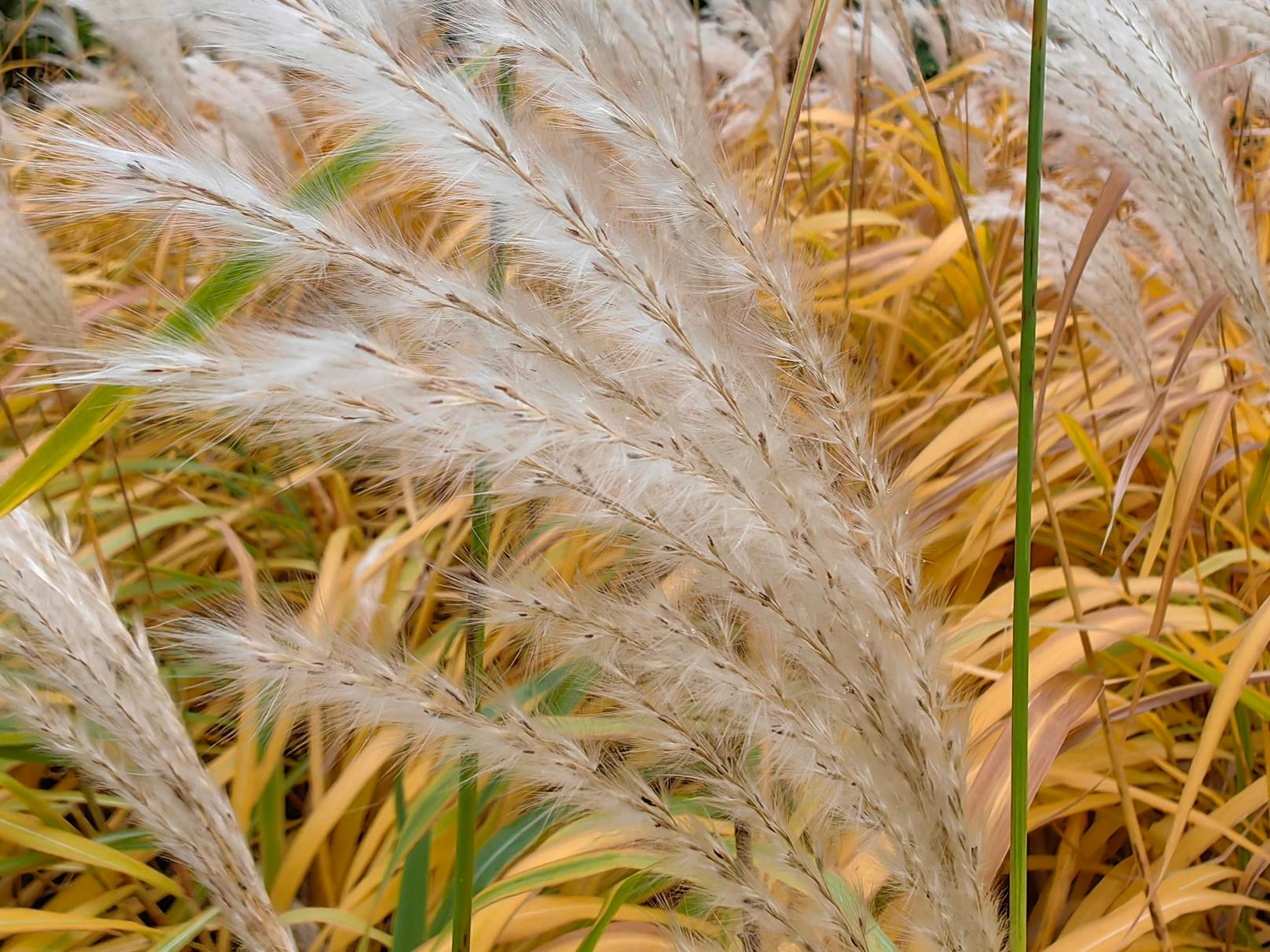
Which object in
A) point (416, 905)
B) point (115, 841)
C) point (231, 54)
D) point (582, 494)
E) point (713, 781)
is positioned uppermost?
point (231, 54)

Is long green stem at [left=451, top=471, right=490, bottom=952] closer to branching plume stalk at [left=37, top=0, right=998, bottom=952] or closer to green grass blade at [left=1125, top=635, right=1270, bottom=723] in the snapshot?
branching plume stalk at [left=37, top=0, right=998, bottom=952]

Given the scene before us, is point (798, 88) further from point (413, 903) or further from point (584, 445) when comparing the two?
point (413, 903)

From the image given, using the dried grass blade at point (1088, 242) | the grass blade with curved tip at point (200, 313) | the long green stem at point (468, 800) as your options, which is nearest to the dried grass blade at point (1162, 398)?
the dried grass blade at point (1088, 242)

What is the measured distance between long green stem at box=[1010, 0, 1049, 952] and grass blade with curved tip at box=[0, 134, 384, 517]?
0.32m

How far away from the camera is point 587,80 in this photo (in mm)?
451

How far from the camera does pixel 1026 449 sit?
0.47 m

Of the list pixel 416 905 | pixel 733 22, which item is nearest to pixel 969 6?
pixel 416 905

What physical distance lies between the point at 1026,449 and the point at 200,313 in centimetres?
42

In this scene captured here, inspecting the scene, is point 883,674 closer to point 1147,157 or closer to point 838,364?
point 838,364

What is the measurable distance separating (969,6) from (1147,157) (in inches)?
12.2

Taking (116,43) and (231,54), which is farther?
(116,43)

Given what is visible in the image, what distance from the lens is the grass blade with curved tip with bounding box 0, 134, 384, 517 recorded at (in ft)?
1.49

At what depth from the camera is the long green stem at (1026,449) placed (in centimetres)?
46

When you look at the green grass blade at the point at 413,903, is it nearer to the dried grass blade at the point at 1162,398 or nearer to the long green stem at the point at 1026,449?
the long green stem at the point at 1026,449
